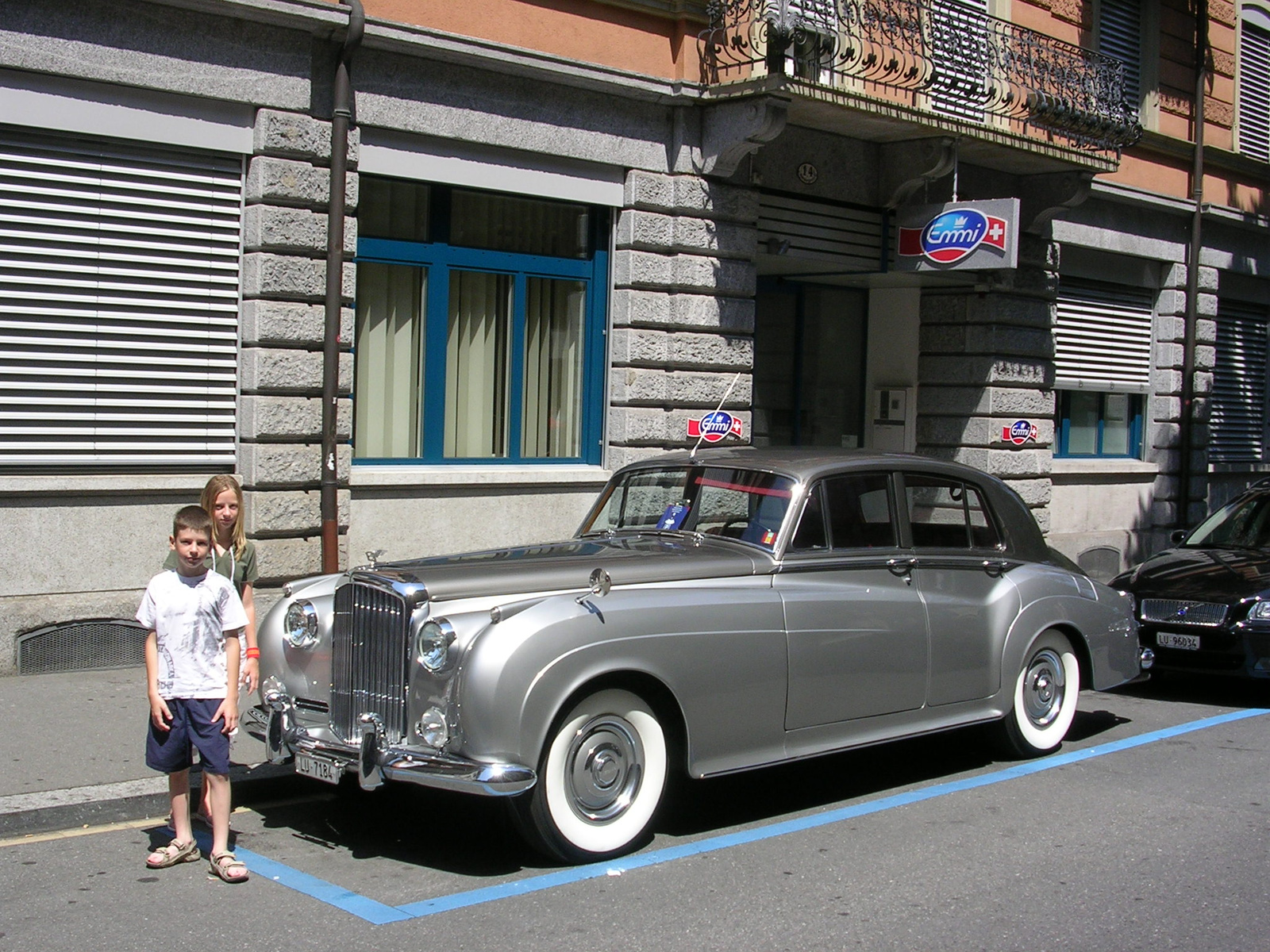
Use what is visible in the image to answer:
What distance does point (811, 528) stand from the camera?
7.02 metres

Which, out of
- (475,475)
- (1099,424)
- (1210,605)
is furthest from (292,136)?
(1099,424)

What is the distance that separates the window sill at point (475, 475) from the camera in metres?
11.4

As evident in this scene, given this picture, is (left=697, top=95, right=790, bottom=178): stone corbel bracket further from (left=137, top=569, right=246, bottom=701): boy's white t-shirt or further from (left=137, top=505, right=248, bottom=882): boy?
(left=137, top=569, right=246, bottom=701): boy's white t-shirt

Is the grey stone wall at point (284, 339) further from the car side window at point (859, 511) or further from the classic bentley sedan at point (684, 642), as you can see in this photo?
the car side window at point (859, 511)

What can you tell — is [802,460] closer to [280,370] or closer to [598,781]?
[598,781]

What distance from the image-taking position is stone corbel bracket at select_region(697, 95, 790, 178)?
41.1ft

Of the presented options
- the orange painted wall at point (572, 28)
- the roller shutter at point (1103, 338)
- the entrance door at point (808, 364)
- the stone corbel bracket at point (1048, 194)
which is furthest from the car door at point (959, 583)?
the roller shutter at point (1103, 338)

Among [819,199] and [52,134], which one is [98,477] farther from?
[819,199]

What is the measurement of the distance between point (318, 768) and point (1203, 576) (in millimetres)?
7274

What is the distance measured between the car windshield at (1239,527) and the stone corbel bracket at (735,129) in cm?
503

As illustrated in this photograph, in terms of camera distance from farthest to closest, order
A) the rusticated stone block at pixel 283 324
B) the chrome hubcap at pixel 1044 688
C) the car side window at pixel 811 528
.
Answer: the rusticated stone block at pixel 283 324 → the chrome hubcap at pixel 1044 688 → the car side window at pixel 811 528

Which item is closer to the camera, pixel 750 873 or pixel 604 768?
pixel 750 873

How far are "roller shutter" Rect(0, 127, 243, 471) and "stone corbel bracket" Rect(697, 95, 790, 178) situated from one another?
4.46 m

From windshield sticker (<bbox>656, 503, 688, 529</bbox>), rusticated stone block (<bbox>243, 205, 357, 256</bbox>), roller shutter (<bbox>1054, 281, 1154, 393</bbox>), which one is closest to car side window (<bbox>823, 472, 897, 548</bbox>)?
windshield sticker (<bbox>656, 503, 688, 529</bbox>)
